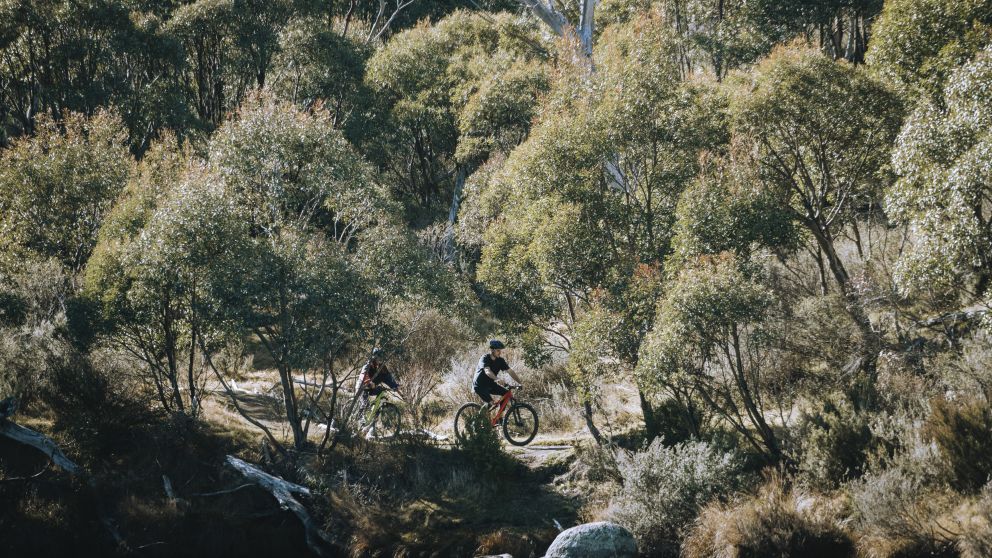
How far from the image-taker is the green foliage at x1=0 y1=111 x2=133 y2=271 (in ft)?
63.2

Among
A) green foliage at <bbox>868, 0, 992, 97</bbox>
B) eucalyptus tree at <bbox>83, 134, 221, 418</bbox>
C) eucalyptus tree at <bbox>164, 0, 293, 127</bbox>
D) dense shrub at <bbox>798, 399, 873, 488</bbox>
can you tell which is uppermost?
eucalyptus tree at <bbox>164, 0, 293, 127</bbox>

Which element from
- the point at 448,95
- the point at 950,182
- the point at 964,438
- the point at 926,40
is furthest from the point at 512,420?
the point at 448,95

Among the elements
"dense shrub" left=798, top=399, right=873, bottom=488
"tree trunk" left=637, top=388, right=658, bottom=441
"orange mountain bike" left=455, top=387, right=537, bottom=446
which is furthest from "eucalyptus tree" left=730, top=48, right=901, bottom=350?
"orange mountain bike" left=455, top=387, right=537, bottom=446

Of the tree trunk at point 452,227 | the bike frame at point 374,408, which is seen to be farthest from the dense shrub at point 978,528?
the tree trunk at point 452,227

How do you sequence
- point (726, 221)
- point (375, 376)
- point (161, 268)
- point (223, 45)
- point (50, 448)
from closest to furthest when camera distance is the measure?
point (726, 221) → point (161, 268) → point (50, 448) → point (375, 376) → point (223, 45)

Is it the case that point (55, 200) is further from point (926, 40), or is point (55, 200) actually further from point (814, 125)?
point (926, 40)

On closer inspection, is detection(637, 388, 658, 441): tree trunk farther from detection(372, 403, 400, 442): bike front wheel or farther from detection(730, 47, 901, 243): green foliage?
detection(372, 403, 400, 442): bike front wheel

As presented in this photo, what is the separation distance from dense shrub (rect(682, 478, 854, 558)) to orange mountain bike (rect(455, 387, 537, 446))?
14.8ft

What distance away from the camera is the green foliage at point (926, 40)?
12.6 metres

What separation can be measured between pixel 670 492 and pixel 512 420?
4.25 metres

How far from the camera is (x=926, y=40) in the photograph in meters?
13.2

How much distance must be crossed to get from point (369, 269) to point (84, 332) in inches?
288

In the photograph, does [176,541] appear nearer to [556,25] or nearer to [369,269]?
[369,269]

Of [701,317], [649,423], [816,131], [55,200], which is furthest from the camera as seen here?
[55,200]
